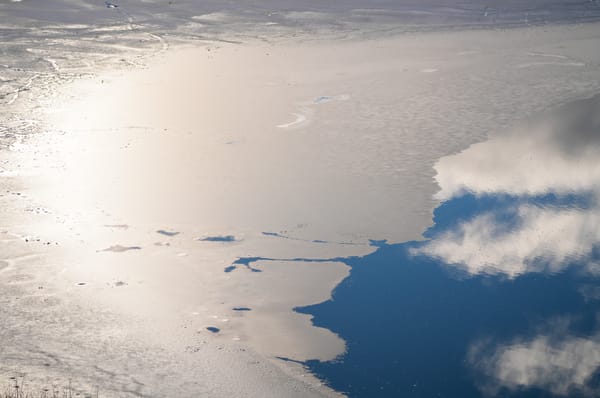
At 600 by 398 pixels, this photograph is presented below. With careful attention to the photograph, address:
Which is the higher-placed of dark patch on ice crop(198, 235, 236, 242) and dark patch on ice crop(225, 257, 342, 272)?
dark patch on ice crop(198, 235, 236, 242)

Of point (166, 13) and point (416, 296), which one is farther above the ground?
point (166, 13)

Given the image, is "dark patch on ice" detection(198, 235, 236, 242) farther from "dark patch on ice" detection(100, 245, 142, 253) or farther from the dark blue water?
the dark blue water

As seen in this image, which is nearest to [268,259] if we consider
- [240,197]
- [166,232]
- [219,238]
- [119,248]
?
[219,238]

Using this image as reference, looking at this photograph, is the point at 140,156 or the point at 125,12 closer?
the point at 140,156

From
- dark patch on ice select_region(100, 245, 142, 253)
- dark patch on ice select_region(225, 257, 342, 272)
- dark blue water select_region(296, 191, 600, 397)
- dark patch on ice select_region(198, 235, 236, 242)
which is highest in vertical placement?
dark patch on ice select_region(198, 235, 236, 242)

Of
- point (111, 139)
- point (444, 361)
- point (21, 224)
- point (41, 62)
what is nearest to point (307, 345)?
point (444, 361)

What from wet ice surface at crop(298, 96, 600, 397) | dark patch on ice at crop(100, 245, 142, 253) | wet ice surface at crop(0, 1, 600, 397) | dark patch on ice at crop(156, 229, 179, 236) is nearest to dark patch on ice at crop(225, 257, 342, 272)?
wet ice surface at crop(0, 1, 600, 397)

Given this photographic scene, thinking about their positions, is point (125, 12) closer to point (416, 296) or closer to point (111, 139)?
point (111, 139)

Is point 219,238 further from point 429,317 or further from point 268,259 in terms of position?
point 429,317

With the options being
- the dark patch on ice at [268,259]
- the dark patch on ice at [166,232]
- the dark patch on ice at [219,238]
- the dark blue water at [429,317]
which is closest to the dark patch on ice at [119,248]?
the dark patch on ice at [166,232]
